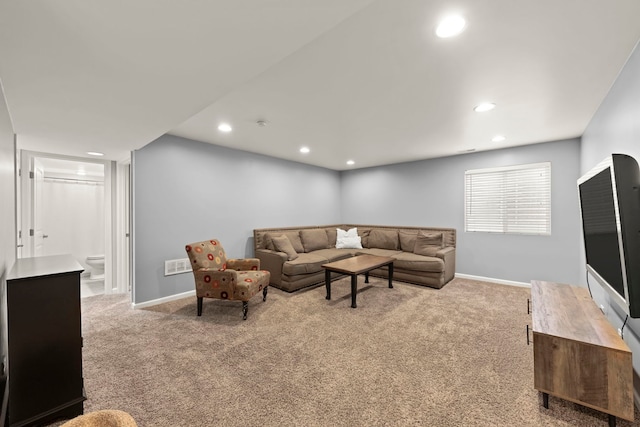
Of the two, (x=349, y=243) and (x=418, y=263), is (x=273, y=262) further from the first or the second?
(x=418, y=263)

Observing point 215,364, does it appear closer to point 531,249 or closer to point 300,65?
point 300,65

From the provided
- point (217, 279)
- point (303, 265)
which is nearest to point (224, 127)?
point (217, 279)

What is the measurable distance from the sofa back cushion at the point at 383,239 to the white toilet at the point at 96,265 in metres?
5.43

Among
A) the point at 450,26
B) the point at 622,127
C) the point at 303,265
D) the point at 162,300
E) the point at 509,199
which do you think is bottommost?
the point at 162,300

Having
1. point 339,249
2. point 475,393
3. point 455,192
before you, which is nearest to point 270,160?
point 339,249

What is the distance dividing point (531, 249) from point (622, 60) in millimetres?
3116

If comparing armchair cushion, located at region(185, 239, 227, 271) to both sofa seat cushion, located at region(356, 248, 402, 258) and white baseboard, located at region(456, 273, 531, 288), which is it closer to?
sofa seat cushion, located at region(356, 248, 402, 258)

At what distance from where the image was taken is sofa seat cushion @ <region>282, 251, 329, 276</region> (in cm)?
400

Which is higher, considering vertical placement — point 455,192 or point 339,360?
point 455,192

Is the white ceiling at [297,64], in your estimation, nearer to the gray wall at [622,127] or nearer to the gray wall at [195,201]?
the gray wall at [622,127]

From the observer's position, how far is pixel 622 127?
1950mm

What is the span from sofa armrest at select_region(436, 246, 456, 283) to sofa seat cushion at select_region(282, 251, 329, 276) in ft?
6.42

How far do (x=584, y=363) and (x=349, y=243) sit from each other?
421 centimetres

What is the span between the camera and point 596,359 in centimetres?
147
